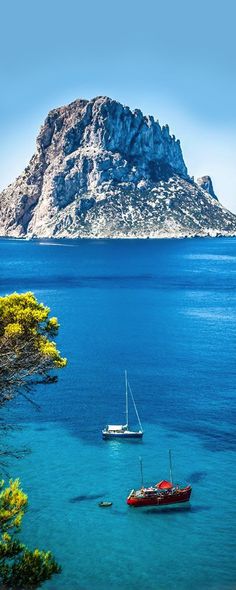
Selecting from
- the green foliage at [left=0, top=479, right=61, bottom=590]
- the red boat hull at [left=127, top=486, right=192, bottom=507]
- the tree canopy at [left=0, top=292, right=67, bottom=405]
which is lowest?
the red boat hull at [left=127, top=486, right=192, bottom=507]

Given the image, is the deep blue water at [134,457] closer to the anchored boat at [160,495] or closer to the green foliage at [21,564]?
the anchored boat at [160,495]

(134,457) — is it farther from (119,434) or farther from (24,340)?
(24,340)

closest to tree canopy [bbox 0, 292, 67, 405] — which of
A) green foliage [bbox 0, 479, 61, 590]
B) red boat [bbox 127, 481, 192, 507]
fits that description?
green foliage [bbox 0, 479, 61, 590]

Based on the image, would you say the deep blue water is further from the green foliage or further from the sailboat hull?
the green foliage

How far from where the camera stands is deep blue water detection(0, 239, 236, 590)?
1679 inches

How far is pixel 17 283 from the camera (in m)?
184

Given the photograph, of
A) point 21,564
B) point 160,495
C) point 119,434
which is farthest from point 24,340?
point 119,434

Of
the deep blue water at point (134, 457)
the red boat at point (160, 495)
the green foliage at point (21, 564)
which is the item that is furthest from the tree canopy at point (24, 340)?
the red boat at point (160, 495)

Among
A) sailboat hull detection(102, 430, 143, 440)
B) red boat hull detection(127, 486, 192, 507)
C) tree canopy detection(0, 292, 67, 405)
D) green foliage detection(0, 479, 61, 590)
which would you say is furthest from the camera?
sailboat hull detection(102, 430, 143, 440)

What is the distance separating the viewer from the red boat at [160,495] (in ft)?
161

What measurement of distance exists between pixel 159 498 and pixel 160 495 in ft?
0.90

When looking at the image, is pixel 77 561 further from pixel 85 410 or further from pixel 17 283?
pixel 17 283

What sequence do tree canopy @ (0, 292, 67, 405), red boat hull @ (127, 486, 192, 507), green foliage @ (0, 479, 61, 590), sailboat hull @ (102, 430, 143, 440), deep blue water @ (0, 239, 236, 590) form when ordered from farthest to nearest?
sailboat hull @ (102, 430, 143, 440), red boat hull @ (127, 486, 192, 507), deep blue water @ (0, 239, 236, 590), tree canopy @ (0, 292, 67, 405), green foliage @ (0, 479, 61, 590)

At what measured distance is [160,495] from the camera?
49406 millimetres
